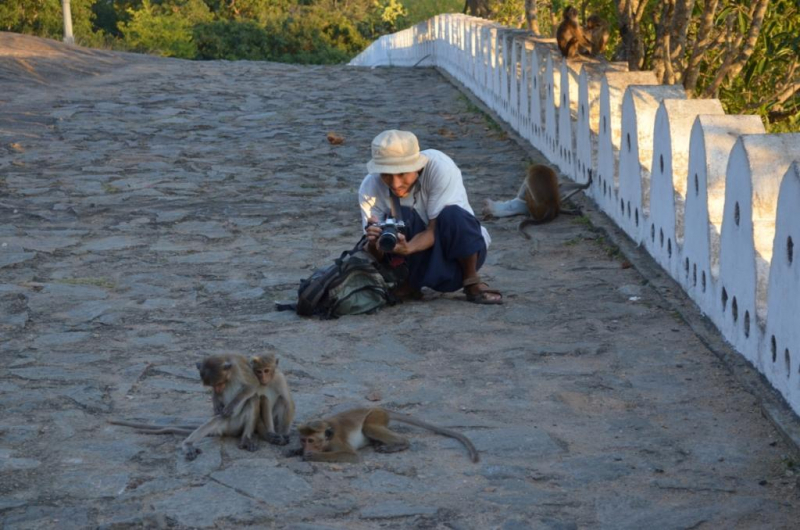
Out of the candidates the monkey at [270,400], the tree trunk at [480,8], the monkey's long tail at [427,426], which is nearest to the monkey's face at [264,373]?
the monkey at [270,400]

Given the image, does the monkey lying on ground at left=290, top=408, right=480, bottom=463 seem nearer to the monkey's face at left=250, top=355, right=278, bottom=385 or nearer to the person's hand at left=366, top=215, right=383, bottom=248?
the monkey's face at left=250, top=355, right=278, bottom=385

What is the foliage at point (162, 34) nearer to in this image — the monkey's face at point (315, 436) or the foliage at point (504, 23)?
the foliage at point (504, 23)

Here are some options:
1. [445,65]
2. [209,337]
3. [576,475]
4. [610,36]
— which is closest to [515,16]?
[445,65]

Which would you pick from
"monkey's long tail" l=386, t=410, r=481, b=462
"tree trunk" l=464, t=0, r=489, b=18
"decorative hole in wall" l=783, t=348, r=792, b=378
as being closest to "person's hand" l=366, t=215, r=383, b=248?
"monkey's long tail" l=386, t=410, r=481, b=462

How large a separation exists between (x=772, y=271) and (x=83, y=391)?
300cm

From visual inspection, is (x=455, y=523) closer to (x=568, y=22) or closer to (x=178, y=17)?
(x=568, y=22)

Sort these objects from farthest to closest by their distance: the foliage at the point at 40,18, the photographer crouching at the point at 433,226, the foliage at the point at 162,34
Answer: the foliage at the point at 162,34 → the foliage at the point at 40,18 → the photographer crouching at the point at 433,226

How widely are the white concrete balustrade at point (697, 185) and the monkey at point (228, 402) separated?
208cm

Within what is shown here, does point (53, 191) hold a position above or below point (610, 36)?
below

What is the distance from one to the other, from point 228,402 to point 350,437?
0.51 meters

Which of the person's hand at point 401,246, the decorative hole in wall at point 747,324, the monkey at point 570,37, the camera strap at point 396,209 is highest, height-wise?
the monkey at point 570,37

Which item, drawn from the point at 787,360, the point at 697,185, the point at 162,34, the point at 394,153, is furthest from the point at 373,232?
the point at 162,34

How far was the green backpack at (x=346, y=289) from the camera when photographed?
6.52 metres

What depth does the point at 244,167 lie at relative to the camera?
460 inches
